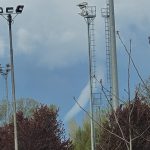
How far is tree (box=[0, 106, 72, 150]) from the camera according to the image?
3912cm

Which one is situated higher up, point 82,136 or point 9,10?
point 9,10

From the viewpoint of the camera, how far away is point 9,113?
68.1 meters

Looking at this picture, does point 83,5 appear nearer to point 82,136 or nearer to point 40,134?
point 40,134

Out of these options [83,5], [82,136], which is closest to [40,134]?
[83,5]

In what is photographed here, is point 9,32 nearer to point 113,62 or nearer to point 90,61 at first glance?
point 113,62

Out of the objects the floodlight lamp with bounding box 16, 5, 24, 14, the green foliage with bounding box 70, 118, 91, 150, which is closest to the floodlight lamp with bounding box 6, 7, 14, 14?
the floodlight lamp with bounding box 16, 5, 24, 14

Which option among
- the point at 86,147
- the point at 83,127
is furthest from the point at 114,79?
the point at 83,127

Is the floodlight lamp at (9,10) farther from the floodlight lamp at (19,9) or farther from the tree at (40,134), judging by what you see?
the tree at (40,134)

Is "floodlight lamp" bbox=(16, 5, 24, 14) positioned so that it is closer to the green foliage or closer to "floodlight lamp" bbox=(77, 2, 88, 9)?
"floodlight lamp" bbox=(77, 2, 88, 9)

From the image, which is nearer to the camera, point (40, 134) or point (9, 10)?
point (9, 10)

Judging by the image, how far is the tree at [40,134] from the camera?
128 ft

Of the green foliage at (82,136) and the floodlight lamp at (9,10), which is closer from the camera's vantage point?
the floodlight lamp at (9,10)

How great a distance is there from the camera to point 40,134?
39531 mm

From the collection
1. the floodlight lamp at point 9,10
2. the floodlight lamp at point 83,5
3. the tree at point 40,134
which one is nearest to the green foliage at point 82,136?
the tree at point 40,134
